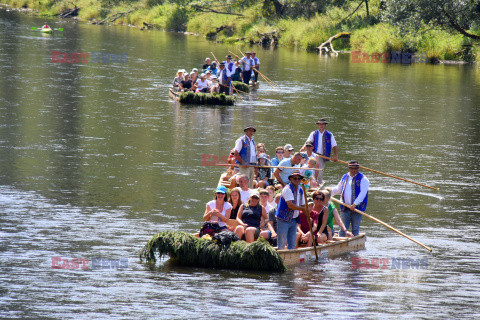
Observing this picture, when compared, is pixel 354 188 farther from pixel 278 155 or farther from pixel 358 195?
pixel 278 155

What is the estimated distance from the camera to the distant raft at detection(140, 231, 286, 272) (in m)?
12.8

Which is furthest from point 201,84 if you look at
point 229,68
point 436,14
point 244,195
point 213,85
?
point 436,14

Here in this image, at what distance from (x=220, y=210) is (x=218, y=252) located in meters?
0.96

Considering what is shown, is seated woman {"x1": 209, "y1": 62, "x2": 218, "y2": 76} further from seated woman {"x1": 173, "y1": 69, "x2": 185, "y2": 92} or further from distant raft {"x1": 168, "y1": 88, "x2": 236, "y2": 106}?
distant raft {"x1": 168, "y1": 88, "x2": 236, "y2": 106}

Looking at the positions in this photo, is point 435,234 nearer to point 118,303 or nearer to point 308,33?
point 118,303

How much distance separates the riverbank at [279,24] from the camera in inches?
2238

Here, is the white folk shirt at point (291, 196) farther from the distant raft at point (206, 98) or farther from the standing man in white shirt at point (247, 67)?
the standing man in white shirt at point (247, 67)

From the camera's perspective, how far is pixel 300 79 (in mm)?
43250

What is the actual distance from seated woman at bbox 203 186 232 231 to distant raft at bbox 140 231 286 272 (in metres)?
0.60

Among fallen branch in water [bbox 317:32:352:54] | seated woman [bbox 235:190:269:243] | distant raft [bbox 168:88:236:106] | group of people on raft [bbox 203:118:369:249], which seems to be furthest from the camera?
fallen branch in water [bbox 317:32:352:54]

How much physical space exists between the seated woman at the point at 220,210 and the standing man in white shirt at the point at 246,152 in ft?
9.21

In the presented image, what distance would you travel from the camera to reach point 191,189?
1867 cm

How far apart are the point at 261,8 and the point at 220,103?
42.7m

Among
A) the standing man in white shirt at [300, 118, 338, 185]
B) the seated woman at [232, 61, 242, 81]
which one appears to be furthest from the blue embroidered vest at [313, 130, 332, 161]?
the seated woman at [232, 61, 242, 81]
